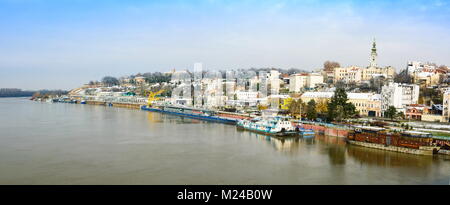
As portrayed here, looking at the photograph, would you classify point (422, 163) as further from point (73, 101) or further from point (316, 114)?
point (73, 101)

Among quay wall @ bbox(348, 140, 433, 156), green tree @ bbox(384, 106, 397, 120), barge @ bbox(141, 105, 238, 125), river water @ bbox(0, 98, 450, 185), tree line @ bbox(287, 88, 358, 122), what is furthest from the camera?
barge @ bbox(141, 105, 238, 125)

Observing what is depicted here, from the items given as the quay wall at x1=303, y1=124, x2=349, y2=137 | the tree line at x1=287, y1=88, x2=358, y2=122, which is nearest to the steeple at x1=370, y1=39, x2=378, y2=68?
the tree line at x1=287, y1=88, x2=358, y2=122

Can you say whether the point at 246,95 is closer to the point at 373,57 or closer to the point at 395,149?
the point at 373,57

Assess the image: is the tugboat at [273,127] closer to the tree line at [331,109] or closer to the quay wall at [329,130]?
the quay wall at [329,130]

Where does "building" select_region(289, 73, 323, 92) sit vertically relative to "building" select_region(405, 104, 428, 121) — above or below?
above

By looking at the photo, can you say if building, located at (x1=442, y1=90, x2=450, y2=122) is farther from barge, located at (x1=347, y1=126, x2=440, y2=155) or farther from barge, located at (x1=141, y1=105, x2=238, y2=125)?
barge, located at (x1=141, y1=105, x2=238, y2=125)

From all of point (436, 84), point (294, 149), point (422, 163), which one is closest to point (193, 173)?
point (294, 149)
